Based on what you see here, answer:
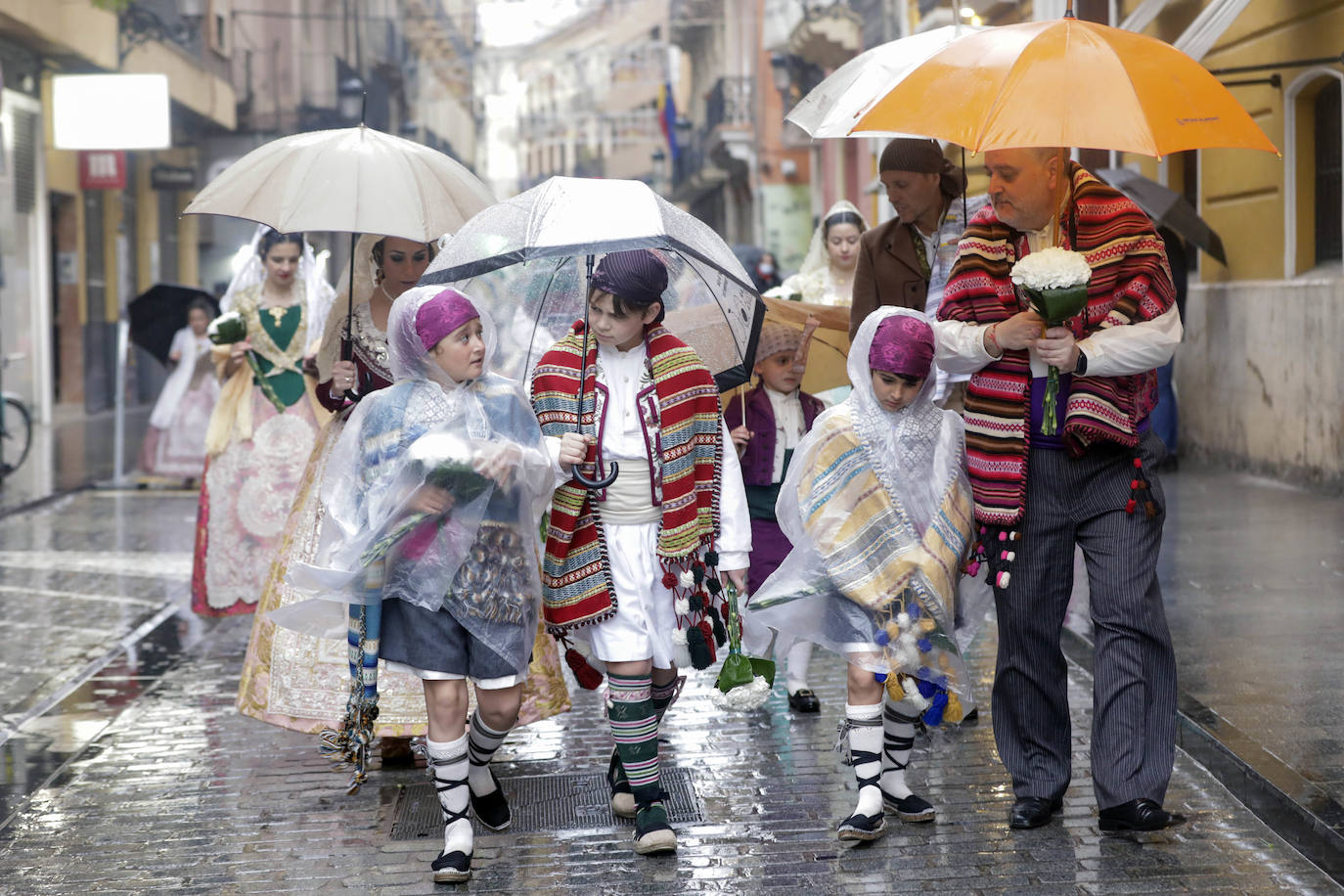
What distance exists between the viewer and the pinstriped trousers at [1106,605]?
466 centimetres

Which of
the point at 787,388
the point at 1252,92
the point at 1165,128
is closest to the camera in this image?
the point at 1165,128

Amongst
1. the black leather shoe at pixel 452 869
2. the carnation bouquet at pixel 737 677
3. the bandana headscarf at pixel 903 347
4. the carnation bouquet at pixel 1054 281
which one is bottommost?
the black leather shoe at pixel 452 869

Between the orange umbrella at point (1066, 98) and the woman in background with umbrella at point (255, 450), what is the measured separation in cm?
406

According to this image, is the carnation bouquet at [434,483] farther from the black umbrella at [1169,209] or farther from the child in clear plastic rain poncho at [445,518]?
the black umbrella at [1169,209]

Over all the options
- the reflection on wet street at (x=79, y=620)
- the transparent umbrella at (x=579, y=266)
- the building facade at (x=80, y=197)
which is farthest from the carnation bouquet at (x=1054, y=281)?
the building facade at (x=80, y=197)

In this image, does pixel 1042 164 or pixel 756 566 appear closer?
pixel 1042 164

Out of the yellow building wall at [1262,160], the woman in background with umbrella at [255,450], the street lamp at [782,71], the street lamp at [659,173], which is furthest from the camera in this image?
the street lamp at [659,173]

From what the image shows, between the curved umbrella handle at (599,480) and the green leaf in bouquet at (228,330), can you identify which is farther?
the green leaf in bouquet at (228,330)

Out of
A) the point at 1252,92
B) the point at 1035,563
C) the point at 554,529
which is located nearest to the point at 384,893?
the point at 554,529

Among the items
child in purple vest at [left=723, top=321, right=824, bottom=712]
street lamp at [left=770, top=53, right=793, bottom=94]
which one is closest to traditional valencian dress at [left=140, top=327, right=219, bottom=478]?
child in purple vest at [left=723, top=321, right=824, bottom=712]

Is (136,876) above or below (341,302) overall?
below

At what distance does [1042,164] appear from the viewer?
462 cm

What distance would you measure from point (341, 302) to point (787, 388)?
1745 millimetres

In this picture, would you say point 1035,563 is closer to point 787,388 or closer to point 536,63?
point 787,388
